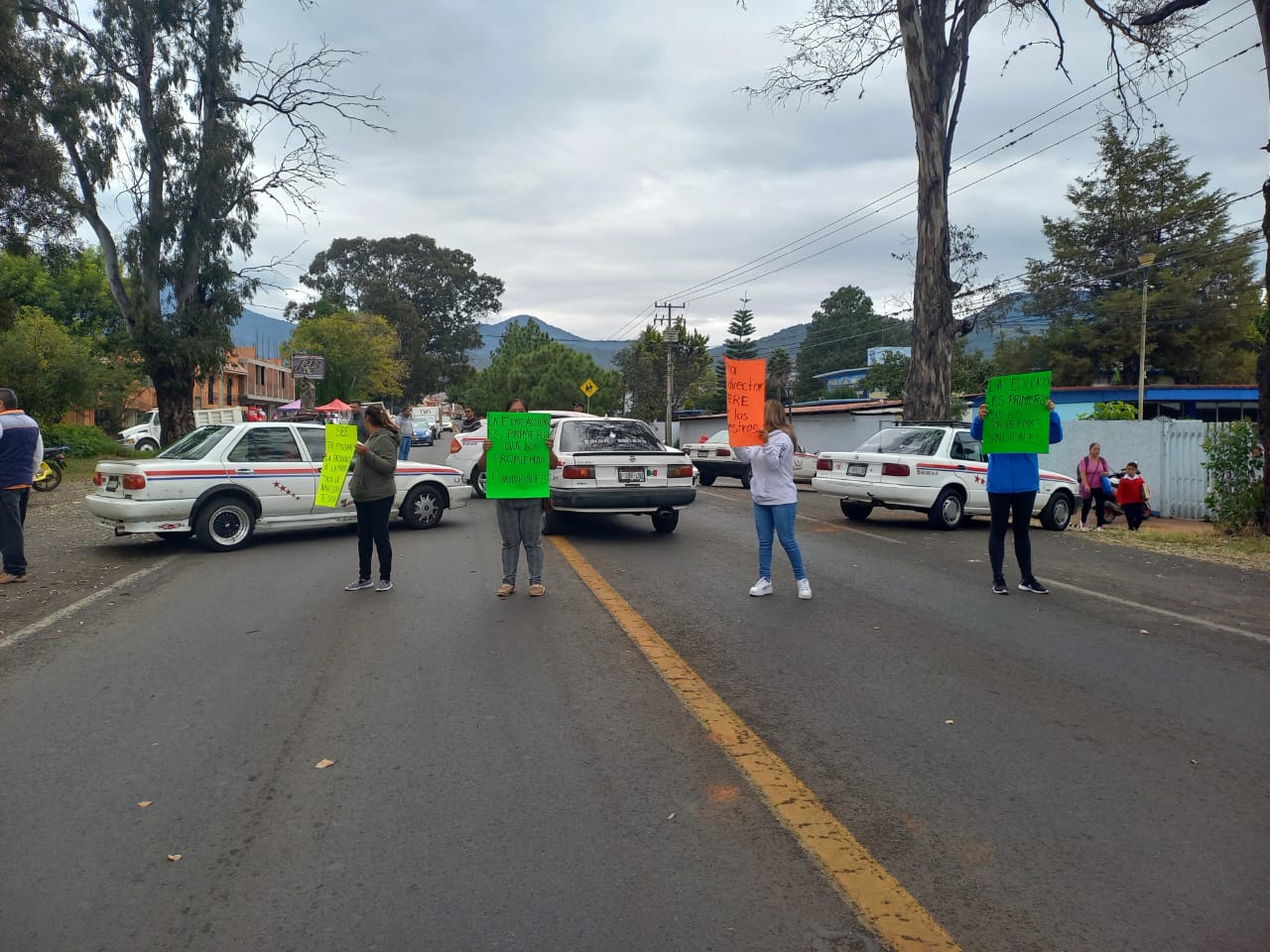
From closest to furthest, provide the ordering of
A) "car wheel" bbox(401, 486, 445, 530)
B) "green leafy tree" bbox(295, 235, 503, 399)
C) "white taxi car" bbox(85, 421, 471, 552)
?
1. "white taxi car" bbox(85, 421, 471, 552)
2. "car wheel" bbox(401, 486, 445, 530)
3. "green leafy tree" bbox(295, 235, 503, 399)

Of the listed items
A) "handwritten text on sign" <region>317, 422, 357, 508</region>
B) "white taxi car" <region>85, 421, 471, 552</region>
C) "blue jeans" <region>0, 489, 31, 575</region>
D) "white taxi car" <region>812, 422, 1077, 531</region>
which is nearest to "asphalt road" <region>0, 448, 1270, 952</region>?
"handwritten text on sign" <region>317, 422, 357, 508</region>

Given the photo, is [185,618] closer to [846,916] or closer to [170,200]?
[846,916]

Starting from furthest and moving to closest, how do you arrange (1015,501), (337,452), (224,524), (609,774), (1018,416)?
(224,524) → (337,452) → (1018,416) → (1015,501) → (609,774)

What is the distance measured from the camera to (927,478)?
14.1m

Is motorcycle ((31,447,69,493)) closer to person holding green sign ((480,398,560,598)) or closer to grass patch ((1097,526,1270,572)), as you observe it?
person holding green sign ((480,398,560,598))

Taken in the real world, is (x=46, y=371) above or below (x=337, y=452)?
above

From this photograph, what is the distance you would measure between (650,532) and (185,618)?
6.77m

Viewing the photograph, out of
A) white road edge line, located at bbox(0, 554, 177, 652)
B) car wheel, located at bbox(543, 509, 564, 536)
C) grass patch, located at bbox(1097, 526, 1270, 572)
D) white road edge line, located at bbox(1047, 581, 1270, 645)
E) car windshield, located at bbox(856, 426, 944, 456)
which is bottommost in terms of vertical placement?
grass patch, located at bbox(1097, 526, 1270, 572)

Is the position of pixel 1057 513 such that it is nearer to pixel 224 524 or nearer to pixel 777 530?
pixel 777 530

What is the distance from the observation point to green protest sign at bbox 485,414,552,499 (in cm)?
820

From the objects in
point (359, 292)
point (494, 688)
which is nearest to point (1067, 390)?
point (494, 688)

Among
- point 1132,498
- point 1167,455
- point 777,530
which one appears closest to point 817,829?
point 777,530

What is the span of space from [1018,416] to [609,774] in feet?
20.9

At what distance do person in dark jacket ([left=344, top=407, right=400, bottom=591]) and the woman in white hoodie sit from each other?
3.27 m
